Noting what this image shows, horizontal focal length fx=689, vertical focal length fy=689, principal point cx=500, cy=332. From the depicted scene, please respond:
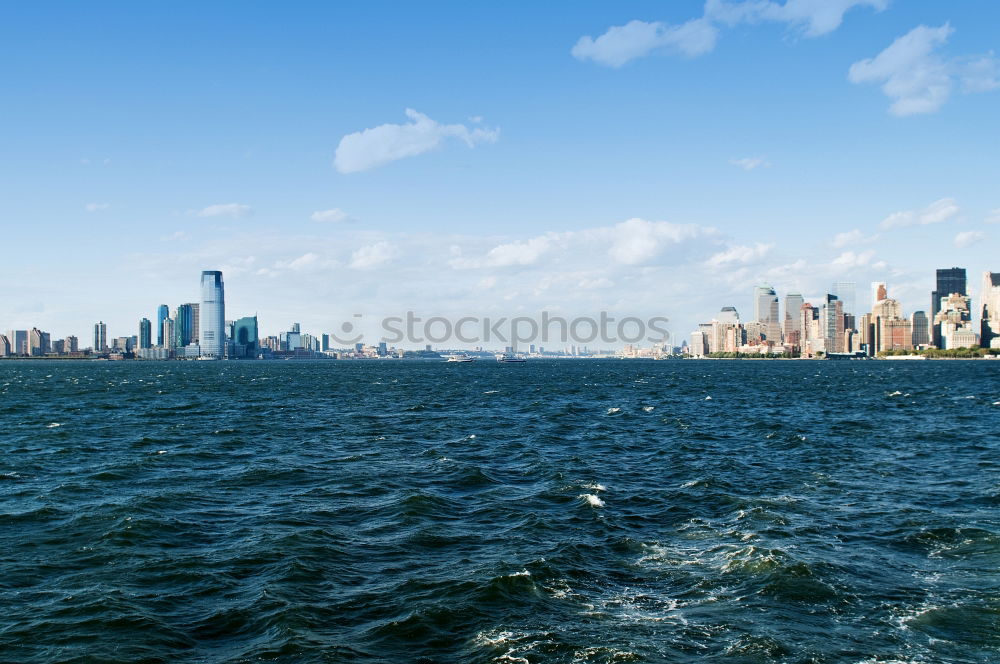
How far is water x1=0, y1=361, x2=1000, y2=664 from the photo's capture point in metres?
18.5

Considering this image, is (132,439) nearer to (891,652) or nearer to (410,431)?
(410,431)

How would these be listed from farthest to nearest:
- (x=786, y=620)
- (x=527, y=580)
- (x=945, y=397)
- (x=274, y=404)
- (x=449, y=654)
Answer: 1. (x=945, y=397)
2. (x=274, y=404)
3. (x=527, y=580)
4. (x=786, y=620)
5. (x=449, y=654)

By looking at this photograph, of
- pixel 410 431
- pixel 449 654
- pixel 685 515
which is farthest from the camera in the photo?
pixel 410 431

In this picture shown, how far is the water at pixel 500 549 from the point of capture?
60.5 feet

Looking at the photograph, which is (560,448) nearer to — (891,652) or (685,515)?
(685,515)

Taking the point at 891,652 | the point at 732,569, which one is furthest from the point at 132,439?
the point at 891,652

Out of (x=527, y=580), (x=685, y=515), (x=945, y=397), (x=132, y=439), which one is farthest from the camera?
(x=945, y=397)

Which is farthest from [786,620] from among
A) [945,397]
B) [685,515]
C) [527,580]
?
[945,397]

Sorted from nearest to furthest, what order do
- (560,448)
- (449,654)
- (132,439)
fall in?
1. (449,654)
2. (560,448)
3. (132,439)

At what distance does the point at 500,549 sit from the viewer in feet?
87.5

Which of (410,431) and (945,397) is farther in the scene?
(945,397)

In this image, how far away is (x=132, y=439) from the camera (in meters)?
58.6

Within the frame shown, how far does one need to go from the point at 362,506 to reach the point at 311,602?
12.9 meters

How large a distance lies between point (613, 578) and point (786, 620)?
18.7 feet
